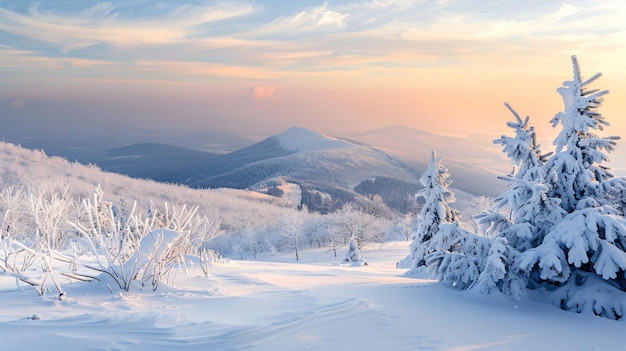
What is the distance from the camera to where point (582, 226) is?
9258mm

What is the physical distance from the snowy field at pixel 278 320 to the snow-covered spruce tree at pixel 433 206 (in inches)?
626

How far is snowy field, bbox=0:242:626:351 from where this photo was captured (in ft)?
19.0

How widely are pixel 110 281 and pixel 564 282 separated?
917 centimetres

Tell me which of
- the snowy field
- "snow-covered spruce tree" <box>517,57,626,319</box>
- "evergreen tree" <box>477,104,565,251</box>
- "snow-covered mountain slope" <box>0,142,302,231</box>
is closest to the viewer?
the snowy field

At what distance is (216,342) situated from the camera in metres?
5.77

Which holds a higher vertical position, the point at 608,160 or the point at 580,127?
the point at 580,127

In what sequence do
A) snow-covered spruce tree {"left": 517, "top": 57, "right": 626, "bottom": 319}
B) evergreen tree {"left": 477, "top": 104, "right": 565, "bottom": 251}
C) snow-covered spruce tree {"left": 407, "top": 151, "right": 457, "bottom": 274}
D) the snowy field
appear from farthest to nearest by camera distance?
snow-covered spruce tree {"left": 407, "top": 151, "right": 457, "bottom": 274} < evergreen tree {"left": 477, "top": 104, "right": 565, "bottom": 251} < snow-covered spruce tree {"left": 517, "top": 57, "right": 626, "bottom": 319} < the snowy field

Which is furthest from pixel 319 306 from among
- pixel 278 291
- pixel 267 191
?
pixel 267 191

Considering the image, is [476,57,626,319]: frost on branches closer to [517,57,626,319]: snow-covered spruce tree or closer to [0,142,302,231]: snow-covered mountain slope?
[517,57,626,319]: snow-covered spruce tree

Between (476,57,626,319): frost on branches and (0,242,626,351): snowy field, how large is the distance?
648 mm

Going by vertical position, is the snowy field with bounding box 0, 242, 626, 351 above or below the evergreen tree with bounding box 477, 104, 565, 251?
below

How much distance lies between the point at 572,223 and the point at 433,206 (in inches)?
648

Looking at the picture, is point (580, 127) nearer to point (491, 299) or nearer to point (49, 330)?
point (491, 299)

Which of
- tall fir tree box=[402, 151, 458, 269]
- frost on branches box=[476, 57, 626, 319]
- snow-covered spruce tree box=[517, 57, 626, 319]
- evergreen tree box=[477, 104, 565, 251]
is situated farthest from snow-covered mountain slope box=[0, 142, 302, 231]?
snow-covered spruce tree box=[517, 57, 626, 319]
